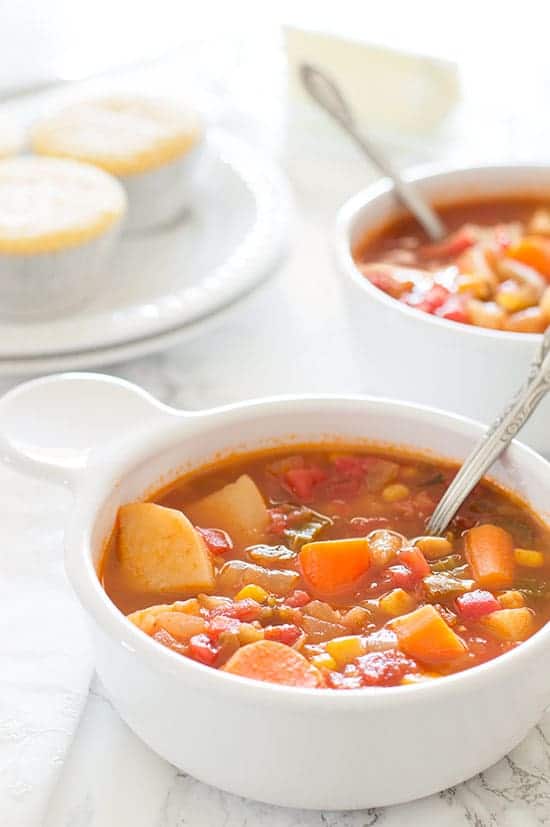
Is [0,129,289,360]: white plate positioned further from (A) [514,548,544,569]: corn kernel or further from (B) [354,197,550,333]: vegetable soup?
(A) [514,548,544,569]: corn kernel

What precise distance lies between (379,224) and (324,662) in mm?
1155

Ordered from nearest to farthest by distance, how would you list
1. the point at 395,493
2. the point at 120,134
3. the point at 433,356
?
the point at 395,493, the point at 433,356, the point at 120,134

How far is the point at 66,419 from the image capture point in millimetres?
1727

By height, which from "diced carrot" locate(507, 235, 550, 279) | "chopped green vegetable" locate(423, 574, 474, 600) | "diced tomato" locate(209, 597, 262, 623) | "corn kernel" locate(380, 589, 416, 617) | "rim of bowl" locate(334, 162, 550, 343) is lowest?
"diced carrot" locate(507, 235, 550, 279)

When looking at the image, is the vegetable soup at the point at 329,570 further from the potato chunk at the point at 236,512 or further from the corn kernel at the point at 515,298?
the corn kernel at the point at 515,298

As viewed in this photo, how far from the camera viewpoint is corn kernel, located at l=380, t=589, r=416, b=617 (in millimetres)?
1540

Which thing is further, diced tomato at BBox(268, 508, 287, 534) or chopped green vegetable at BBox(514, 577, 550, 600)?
diced tomato at BBox(268, 508, 287, 534)

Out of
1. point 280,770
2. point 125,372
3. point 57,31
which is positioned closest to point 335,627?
point 280,770

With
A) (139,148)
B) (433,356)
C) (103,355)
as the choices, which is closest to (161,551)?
(433,356)

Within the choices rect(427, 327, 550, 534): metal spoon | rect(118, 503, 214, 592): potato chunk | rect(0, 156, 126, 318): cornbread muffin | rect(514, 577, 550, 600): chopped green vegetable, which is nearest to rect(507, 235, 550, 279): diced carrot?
rect(427, 327, 550, 534): metal spoon

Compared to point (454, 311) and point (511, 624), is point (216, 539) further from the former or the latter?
point (454, 311)

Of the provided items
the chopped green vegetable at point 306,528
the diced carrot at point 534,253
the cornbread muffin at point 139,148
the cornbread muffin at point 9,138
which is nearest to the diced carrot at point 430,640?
the chopped green vegetable at point 306,528

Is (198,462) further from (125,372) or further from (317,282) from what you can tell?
(317,282)

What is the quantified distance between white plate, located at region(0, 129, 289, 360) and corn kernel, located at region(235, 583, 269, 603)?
798 millimetres
